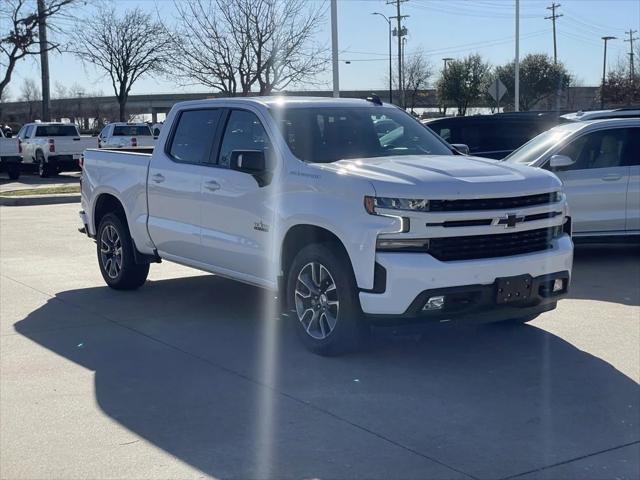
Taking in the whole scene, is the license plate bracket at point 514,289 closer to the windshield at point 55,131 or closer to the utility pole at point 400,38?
the windshield at point 55,131

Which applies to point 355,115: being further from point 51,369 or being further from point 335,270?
point 51,369

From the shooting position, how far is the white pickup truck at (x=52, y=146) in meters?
30.3

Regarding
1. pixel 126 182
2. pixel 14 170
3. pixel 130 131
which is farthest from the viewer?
pixel 130 131

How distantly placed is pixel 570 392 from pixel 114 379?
10.3 feet

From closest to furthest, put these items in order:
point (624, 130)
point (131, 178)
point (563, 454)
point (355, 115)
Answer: point (563, 454) → point (355, 115) → point (131, 178) → point (624, 130)

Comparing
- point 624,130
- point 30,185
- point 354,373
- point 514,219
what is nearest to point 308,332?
point 354,373

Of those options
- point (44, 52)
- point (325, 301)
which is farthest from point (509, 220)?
point (44, 52)

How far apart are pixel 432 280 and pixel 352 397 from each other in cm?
96

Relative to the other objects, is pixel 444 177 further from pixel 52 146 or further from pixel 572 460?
pixel 52 146

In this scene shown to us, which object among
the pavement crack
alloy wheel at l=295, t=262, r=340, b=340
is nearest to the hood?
alloy wheel at l=295, t=262, r=340, b=340

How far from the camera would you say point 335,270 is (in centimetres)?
640

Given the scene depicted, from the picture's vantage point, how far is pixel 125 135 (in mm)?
33469

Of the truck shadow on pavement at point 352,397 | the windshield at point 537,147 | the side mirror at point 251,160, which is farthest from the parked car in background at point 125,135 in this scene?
the side mirror at point 251,160

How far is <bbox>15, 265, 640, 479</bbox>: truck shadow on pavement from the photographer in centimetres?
480
